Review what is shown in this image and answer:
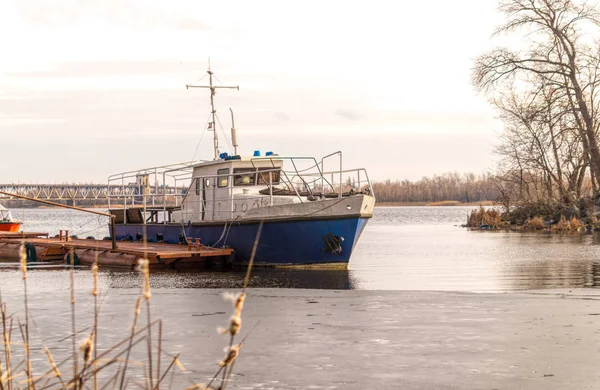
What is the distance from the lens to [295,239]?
19453 mm

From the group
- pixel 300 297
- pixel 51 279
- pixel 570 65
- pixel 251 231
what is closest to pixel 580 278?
pixel 300 297

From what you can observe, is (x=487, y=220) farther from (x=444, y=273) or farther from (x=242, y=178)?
(x=444, y=273)

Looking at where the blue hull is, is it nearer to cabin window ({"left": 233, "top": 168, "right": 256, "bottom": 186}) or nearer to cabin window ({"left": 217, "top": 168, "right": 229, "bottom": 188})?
cabin window ({"left": 217, "top": 168, "right": 229, "bottom": 188})

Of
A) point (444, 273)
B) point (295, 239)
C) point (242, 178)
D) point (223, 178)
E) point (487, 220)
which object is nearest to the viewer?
point (444, 273)

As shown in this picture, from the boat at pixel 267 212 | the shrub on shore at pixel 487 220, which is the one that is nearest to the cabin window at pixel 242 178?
the boat at pixel 267 212

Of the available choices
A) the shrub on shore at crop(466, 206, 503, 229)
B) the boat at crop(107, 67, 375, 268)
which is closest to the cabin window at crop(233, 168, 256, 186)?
the boat at crop(107, 67, 375, 268)

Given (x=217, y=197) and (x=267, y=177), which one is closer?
(x=267, y=177)

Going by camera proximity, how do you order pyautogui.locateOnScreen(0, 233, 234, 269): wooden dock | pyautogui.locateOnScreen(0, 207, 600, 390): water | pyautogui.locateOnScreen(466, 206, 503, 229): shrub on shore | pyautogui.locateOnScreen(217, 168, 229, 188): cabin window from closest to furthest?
1. pyautogui.locateOnScreen(0, 207, 600, 390): water
2. pyautogui.locateOnScreen(0, 233, 234, 269): wooden dock
3. pyautogui.locateOnScreen(217, 168, 229, 188): cabin window
4. pyautogui.locateOnScreen(466, 206, 503, 229): shrub on shore

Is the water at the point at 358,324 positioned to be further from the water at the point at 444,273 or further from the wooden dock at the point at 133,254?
the wooden dock at the point at 133,254

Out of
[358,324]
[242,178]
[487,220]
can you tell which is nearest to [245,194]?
[242,178]

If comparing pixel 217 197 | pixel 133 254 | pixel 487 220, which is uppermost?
pixel 217 197

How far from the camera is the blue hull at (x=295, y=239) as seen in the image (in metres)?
19.0

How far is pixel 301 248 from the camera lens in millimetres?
19547

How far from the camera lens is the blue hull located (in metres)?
19.0
